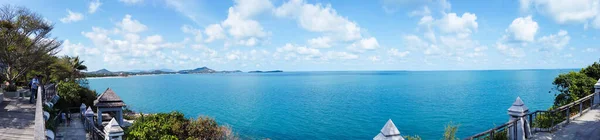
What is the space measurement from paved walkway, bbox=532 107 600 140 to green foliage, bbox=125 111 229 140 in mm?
14113

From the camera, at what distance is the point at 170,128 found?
51.4 ft

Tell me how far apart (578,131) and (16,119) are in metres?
22.1

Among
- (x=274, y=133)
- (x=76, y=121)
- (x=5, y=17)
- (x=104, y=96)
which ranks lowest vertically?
(x=274, y=133)

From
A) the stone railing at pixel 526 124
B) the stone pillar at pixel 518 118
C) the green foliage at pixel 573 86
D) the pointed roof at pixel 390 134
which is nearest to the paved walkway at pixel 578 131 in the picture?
the stone railing at pixel 526 124

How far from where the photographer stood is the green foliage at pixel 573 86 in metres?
20.7

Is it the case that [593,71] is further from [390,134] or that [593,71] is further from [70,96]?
[70,96]

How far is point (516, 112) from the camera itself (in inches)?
397

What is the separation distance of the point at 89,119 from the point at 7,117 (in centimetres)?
332

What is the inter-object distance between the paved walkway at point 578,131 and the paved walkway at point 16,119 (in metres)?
17.8

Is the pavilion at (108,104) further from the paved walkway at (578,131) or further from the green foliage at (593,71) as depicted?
the green foliage at (593,71)

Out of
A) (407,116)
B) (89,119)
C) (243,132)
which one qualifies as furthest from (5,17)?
(407,116)

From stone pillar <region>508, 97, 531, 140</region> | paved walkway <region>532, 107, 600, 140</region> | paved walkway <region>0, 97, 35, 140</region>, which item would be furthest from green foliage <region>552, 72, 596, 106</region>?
paved walkway <region>0, 97, 35, 140</region>

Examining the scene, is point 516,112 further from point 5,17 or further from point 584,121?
point 5,17

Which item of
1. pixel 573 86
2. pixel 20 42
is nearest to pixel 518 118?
pixel 573 86
